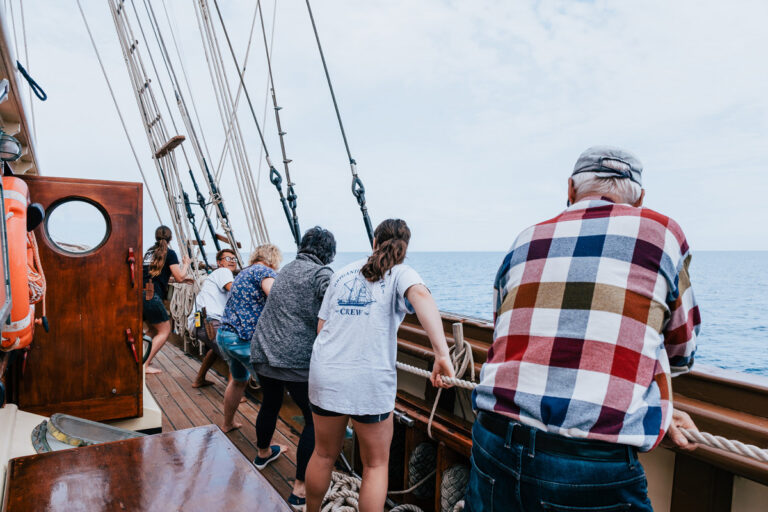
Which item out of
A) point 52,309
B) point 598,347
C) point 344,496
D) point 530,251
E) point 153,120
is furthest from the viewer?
point 153,120

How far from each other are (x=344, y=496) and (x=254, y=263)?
45.2 inches

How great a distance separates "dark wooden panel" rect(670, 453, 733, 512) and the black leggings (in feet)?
3.90

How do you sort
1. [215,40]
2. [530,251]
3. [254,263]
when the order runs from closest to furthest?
[530,251], [254,263], [215,40]

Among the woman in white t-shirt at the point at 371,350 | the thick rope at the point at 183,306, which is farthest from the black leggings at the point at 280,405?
the thick rope at the point at 183,306

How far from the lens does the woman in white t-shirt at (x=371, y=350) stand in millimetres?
1464

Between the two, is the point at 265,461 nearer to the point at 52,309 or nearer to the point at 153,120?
the point at 52,309

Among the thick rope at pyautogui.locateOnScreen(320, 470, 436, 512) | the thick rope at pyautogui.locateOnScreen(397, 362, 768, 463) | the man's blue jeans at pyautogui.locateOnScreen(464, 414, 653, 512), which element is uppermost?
the thick rope at pyautogui.locateOnScreen(397, 362, 768, 463)

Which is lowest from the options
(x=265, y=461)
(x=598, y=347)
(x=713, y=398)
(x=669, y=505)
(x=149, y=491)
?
(x=265, y=461)

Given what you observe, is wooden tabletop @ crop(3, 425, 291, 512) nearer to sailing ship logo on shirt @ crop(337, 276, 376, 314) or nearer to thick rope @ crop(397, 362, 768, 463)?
sailing ship logo on shirt @ crop(337, 276, 376, 314)

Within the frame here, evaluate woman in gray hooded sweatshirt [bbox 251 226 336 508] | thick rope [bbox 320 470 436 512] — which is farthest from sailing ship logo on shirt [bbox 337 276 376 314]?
thick rope [bbox 320 470 436 512]

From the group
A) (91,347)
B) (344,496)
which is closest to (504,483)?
(344,496)

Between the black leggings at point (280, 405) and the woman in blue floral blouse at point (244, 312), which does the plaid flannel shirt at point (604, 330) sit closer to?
the black leggings at point (280, 405)

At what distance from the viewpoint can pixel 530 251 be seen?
3.09 ft

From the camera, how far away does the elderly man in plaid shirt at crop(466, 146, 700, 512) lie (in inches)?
31.9
